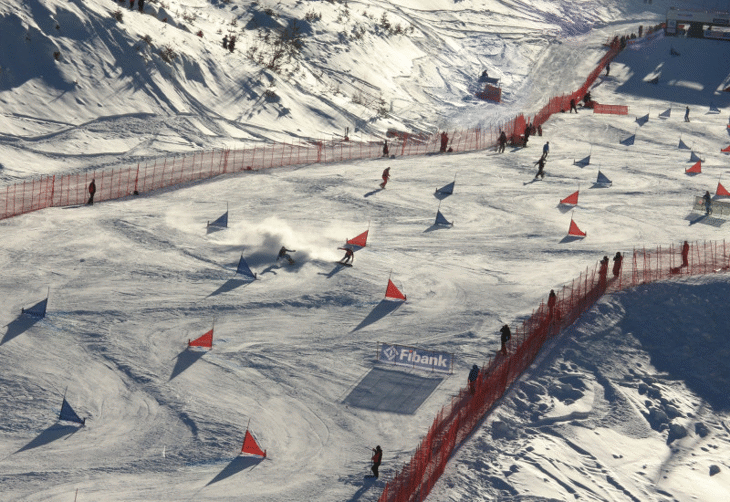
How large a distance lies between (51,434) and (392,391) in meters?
7.72

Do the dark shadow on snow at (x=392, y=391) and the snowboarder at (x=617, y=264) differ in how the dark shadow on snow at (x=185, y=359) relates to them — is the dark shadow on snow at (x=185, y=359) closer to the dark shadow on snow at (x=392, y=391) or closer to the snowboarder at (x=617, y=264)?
the dark shadow on snow at (x=392, y=391)

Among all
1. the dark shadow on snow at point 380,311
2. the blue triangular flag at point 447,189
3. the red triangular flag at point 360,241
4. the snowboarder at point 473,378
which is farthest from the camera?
the blue triangular flag at point 447,189

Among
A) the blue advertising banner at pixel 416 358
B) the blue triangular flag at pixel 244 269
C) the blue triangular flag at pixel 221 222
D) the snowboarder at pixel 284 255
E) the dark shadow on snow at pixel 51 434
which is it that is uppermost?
the blue triangular flag at pixel 221 222

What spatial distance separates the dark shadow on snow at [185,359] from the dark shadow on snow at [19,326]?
13.3 ft

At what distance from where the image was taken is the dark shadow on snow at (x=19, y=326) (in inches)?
882

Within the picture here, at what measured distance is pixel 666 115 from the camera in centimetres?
5184

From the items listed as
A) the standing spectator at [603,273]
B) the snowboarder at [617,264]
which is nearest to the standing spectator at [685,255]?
the snowboarder at [617,264]

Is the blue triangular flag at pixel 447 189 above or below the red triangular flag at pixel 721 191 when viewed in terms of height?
below

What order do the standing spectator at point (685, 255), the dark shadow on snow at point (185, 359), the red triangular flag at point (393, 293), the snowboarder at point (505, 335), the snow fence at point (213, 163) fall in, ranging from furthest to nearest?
the snow fence at point (213, 163)
the standing spectator at point (685, 255)
the red triangular flag at point (393, 293)
the snowboarder at point (505, 335)
the dark shadow on snow at point (185, 359)

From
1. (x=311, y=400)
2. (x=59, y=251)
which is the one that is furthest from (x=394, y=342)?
(x=59, y=251)

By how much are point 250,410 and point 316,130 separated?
2505 centimetres

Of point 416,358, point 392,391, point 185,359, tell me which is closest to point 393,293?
point 416,358

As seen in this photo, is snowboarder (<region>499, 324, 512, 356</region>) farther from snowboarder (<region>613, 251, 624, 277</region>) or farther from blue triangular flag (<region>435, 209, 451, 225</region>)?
blue triangular flag (<region>435, 209, 451, 225</region>)

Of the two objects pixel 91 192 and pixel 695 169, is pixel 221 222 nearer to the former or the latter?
pixel 91 192
